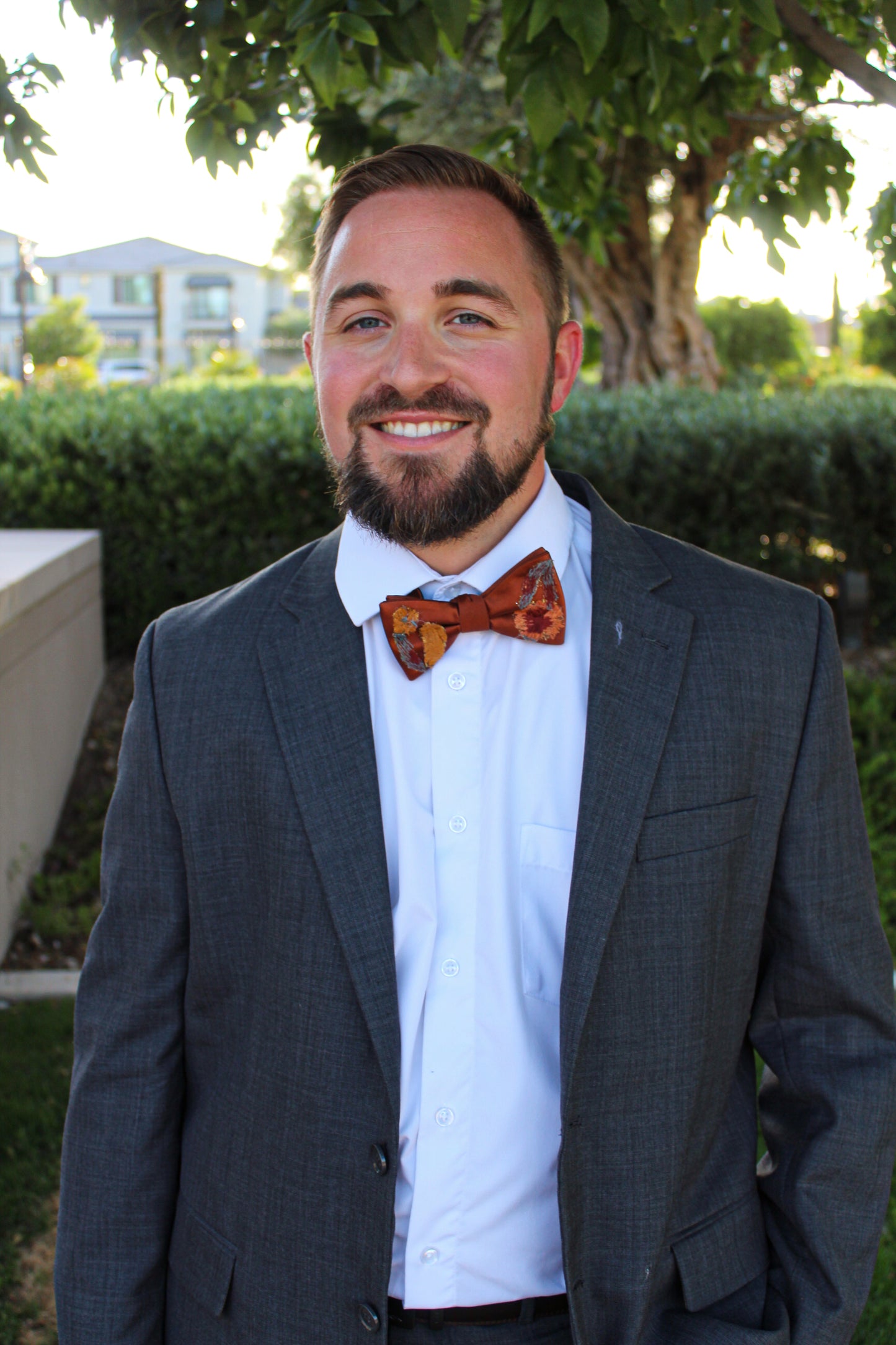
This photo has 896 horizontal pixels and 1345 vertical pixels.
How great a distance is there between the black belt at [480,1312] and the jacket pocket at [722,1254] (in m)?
0.18

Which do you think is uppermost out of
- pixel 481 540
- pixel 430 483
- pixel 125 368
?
pixel 430 483

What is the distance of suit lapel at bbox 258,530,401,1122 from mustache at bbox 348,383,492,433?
30cm

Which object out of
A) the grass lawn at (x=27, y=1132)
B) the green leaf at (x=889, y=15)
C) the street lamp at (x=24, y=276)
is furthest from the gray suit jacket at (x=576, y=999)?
the street lamp at (x=24, y=276)

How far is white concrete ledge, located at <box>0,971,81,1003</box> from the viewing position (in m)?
4.21

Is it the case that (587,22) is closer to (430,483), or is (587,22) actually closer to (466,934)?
(430,483)

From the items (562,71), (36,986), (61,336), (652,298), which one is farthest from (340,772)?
(61,336)

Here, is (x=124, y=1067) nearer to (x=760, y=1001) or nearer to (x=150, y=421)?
(x=760, y=1001)

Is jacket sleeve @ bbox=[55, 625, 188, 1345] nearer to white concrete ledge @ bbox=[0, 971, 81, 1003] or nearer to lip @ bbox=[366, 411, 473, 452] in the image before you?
lip @ bbox=[366, 411, 473, 452]

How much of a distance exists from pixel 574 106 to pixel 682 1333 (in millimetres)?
2039

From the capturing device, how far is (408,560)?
Answer: 6.11 ft

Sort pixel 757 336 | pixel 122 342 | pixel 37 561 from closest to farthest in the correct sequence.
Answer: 1. pixel 37 561
2. pixel 757 336
3. pixel 122 342

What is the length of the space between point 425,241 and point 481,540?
19.0 inches

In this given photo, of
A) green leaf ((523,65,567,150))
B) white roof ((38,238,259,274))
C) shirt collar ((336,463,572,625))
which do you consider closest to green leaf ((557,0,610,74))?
green leaf ((523,65,567,150))

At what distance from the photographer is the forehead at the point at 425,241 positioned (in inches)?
71.3
